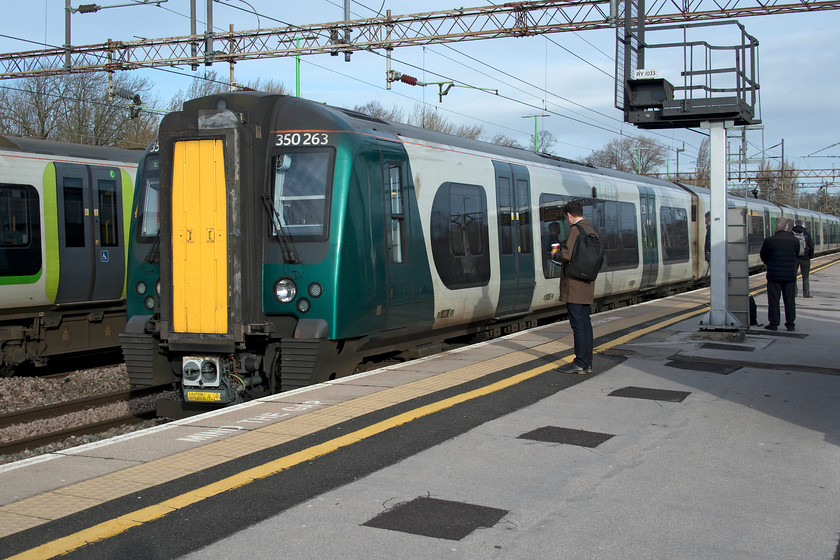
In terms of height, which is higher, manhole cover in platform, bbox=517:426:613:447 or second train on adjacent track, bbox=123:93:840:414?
second train on adjacent track, bbox=123:93:840:414

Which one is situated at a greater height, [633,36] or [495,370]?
[633,36]

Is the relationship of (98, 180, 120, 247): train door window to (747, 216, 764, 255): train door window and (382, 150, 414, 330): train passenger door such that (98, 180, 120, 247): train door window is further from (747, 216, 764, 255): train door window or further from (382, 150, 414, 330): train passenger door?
(747, 216, 764, 255): train door window

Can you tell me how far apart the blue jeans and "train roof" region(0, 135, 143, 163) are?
798 cm

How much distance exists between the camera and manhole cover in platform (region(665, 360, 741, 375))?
30.2 feet

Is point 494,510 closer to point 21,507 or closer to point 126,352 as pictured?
point 21,507

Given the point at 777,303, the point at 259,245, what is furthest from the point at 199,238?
the point at 777,303

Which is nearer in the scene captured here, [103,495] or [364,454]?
[103,495]

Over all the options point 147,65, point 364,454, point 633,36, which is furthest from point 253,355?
point 147,65

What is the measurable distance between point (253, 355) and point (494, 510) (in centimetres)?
428

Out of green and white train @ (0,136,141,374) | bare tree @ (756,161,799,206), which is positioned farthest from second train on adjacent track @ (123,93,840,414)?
bare tree @ (756,161,799,206)

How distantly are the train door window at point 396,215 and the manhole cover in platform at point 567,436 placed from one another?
3.53 meters

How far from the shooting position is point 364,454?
5734 mm

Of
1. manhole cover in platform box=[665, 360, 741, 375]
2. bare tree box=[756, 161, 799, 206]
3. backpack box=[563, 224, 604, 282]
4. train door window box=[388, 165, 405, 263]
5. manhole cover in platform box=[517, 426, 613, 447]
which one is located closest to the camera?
manhole cover in platform box=[517, 426, 613, 447]

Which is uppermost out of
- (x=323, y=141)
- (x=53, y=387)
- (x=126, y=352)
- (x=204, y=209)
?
(x=323, y=141)
